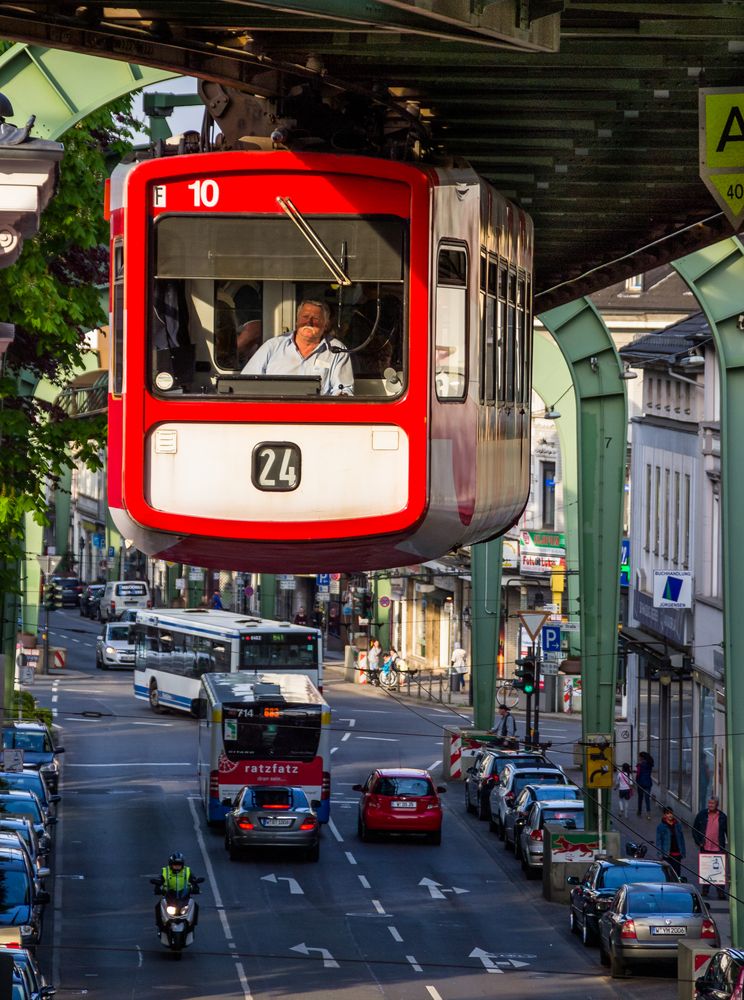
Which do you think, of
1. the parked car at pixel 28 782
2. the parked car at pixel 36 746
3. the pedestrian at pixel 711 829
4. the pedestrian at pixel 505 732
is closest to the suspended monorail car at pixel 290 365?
the pedestrian at pixel 711 829

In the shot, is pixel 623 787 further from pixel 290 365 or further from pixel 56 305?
pixel 290 365

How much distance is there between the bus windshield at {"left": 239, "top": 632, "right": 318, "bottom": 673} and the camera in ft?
190

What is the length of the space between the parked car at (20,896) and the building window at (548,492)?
44.9m

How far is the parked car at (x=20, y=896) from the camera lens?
29.8 meters

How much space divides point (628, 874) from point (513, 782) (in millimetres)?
12534

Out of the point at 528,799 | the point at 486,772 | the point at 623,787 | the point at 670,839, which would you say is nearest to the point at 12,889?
the point at 670,839

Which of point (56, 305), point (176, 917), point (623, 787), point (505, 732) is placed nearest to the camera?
point (56, 305)

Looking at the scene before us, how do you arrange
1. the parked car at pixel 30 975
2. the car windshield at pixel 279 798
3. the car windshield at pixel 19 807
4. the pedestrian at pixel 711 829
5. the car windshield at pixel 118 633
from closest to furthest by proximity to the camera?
the parked car at pixel 30 975 → the car windshield at pixel 19 807 → the pedestrian at pixel 711 829 → the car windshield at pixel 279 798 → the car windshield at pixel 118 633

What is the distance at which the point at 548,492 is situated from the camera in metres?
75.4

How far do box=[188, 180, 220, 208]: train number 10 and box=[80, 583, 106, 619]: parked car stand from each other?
294 ft

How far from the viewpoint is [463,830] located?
156 feet

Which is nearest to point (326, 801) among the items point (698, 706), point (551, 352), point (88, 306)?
point (698, 706)

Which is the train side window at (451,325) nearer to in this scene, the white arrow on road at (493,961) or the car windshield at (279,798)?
the white arrow on road at (493,961)

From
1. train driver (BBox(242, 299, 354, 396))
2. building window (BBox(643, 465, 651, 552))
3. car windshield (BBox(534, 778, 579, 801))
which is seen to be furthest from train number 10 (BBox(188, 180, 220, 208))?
building window (BBox(643, 465, 651, 552))
